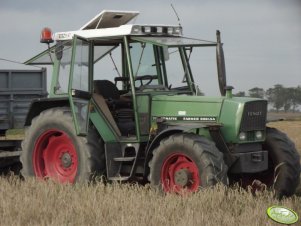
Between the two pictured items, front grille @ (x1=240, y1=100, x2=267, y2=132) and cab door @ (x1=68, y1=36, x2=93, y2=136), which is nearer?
front grille @ (x1=240, y1=100, x2=267, y2=132)

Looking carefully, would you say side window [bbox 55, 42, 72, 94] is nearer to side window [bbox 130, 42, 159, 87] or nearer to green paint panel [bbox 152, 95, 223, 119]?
side window [bbox 130, 42, 159, 87]

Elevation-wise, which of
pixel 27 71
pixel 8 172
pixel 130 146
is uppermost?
pixel 27 71

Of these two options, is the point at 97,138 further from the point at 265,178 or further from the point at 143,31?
the point at 265,178

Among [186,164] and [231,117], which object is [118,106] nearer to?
[186,164]

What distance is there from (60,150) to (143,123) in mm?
1393

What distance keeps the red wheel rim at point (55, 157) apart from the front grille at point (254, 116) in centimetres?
243

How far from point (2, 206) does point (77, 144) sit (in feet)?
6.28

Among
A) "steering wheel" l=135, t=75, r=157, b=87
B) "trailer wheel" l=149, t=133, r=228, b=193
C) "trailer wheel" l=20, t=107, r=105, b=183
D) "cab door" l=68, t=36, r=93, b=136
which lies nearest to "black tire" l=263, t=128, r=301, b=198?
"trailer wheel" l=149, t=133, r=228, b=193

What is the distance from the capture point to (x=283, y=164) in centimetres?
820

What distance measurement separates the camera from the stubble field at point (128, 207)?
5949 millimetres

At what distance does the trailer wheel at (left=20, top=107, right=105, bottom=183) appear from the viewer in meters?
8.38

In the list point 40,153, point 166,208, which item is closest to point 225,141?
point 166,208


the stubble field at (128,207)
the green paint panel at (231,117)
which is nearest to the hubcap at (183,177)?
the stubble field at (128,207)

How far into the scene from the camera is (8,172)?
10.4 m
